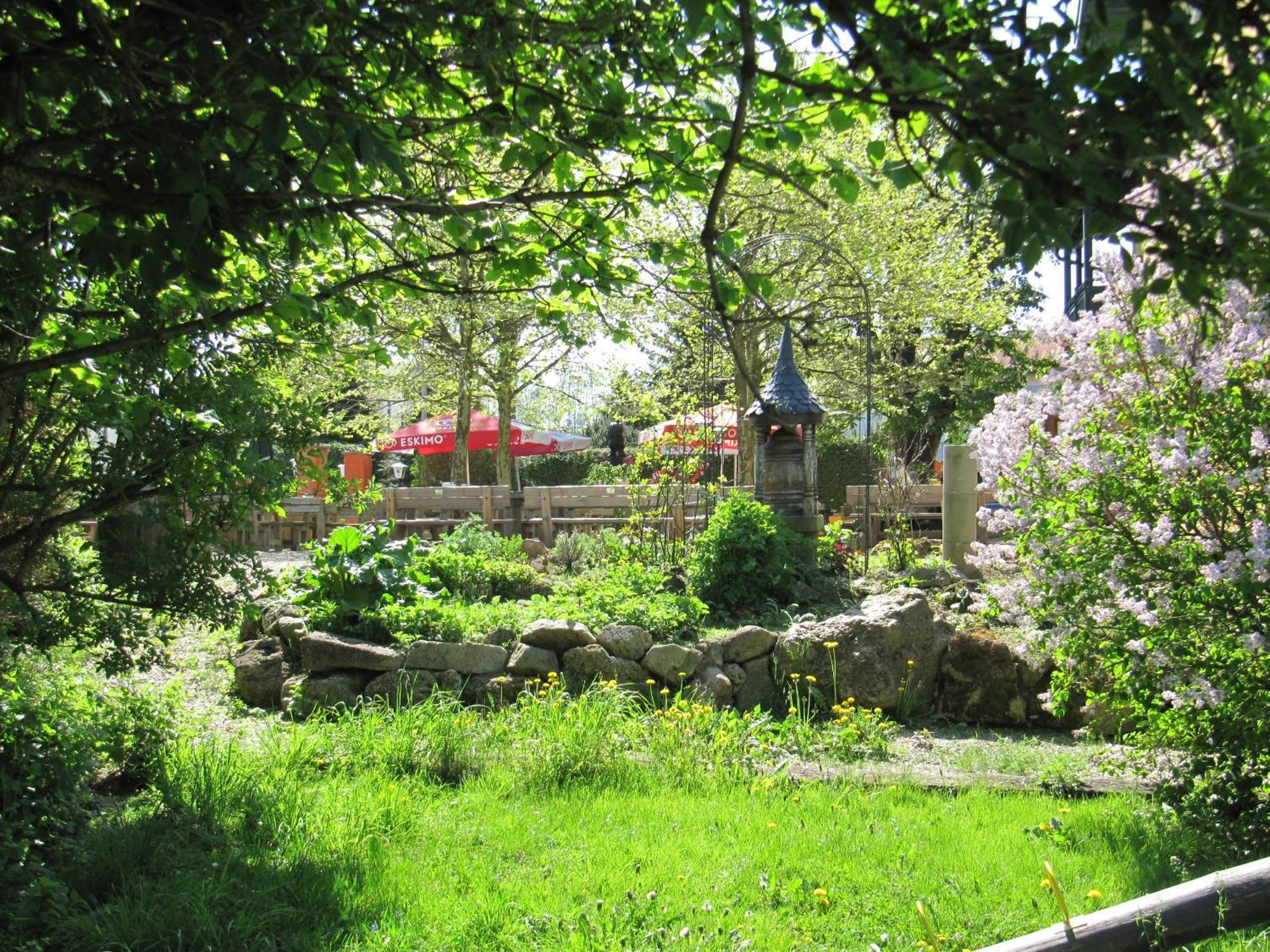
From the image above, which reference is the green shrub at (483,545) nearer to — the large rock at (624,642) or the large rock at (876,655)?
the large rock at (624,642)

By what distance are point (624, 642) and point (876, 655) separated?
1.78 meters

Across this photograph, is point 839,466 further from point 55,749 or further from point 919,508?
point 55,749

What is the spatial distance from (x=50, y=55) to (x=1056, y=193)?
176 centimetres

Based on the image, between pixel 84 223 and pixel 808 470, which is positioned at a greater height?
pixel 84 223

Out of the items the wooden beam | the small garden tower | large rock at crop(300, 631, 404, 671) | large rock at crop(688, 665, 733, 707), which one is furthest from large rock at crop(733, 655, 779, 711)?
the wooden beam

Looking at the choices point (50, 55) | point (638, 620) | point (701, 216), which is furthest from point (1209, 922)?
point (701, 216)

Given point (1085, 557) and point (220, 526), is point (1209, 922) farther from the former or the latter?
point (220, 526)

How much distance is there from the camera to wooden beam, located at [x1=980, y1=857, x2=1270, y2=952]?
216 centimetres

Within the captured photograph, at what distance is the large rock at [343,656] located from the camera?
7.04 meters

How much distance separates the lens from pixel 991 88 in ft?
4.86

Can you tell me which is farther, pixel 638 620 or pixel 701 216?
pixel 701 216

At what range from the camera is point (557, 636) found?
23.9 ft

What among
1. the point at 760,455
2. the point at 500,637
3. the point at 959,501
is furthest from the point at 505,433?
the point at 500,637

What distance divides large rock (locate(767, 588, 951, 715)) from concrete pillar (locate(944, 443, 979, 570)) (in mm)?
3090
